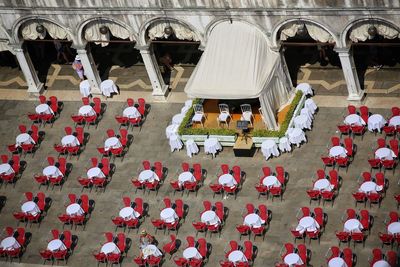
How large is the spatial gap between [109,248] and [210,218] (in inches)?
235

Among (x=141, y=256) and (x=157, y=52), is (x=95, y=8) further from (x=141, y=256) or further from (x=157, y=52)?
(x=141, y=256)

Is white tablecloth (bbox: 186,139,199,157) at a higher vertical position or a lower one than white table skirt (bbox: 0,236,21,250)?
higher

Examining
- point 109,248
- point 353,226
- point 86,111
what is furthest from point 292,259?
point 86,111

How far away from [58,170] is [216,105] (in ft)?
35.6

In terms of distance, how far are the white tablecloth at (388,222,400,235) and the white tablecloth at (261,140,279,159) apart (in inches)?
435

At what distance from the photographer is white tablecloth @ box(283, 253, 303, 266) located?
7119cm

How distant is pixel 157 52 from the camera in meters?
90.9

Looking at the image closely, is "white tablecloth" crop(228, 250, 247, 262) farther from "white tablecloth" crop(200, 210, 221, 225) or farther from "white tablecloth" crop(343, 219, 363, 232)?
"white tablecloth" crop(343, 219, 363, 232)

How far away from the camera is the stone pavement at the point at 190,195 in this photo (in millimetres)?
74312

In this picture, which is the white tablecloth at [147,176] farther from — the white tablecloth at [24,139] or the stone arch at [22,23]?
the stone arch at [22,23]

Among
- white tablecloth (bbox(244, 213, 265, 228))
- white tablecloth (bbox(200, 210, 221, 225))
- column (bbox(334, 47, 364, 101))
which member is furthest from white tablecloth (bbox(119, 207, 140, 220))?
column (bbox(334, 47, 364, 101))

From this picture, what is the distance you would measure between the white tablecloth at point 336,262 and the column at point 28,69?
95.0 ft

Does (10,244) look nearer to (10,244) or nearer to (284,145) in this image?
(10,244)

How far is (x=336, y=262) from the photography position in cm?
6994
